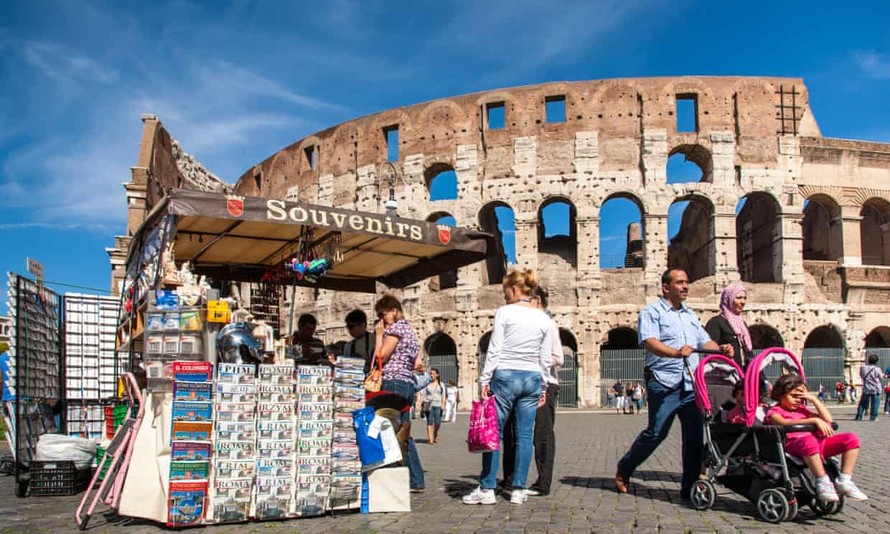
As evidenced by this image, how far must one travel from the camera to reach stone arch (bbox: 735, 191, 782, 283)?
26.4 meters

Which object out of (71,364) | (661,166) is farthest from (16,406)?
(661,166)

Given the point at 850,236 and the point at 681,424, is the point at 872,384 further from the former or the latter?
the point at 681,424

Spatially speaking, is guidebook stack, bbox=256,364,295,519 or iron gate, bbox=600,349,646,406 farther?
iron gate, bbox=600,349,646,406

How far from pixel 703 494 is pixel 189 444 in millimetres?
3571

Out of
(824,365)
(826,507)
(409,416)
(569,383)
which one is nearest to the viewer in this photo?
(826,507)

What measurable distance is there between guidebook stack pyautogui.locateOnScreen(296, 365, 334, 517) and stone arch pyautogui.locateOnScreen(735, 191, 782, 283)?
76.8 feet

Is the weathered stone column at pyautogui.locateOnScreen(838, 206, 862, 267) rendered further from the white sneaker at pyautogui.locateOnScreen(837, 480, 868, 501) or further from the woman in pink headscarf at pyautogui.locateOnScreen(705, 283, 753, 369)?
the white sneaker at pyautogui.locateOnScreen(837, 480, 868, 501)

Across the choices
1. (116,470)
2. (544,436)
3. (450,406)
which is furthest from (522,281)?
(450,406)

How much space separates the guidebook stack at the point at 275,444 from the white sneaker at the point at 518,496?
1.66m

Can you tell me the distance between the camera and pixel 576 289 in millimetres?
25828

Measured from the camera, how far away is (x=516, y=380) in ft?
19.4

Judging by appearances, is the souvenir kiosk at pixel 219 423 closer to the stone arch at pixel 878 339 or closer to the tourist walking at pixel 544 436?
the tourist walking at pixel 544 436

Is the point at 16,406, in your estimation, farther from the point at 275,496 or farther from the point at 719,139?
the point at 719,139

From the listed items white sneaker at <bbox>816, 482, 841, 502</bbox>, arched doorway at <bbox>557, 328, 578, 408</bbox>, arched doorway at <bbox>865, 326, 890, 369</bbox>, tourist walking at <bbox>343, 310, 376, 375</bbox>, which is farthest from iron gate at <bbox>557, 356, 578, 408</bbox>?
white sneaker at <bbox>816, 482, 841, 502</bbox>
